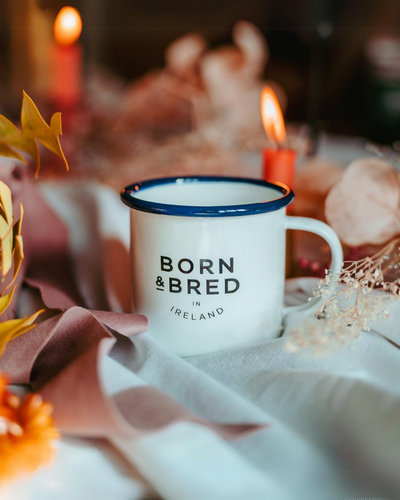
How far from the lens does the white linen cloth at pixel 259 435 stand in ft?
0.75

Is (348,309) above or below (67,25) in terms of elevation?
below

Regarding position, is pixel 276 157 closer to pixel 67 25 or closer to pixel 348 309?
pixel 348 309

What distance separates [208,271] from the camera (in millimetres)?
319

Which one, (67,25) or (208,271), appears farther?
(67,25)

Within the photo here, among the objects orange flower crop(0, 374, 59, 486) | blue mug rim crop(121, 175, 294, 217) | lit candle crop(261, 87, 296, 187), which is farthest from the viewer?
lit candle crop(261, 87, 296, 187)

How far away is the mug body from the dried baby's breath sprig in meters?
0.03

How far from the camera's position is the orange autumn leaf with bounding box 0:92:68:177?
0.97ft

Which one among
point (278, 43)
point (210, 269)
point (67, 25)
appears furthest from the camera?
point (278, 43)

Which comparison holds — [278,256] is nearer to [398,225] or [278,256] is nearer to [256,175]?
[398,225]

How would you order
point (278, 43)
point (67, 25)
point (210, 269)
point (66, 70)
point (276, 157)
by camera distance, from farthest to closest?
1. point (278, 43)
2. point (66, 70)
3. point (67, 25)
4. point (276, 157)
5. point (210, 269)

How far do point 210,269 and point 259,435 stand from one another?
0.34 feet

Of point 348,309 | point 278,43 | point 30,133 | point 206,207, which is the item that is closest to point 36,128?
point 30,133

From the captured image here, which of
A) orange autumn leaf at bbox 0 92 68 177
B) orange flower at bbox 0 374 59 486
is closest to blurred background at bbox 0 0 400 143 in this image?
orange autumn leaf at bbox 0 92 68 177

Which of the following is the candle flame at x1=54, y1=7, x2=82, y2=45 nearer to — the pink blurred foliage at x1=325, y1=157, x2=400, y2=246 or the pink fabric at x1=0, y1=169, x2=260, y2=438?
the pink fabric at x1=0, y1=169, x2=260, y2=438
